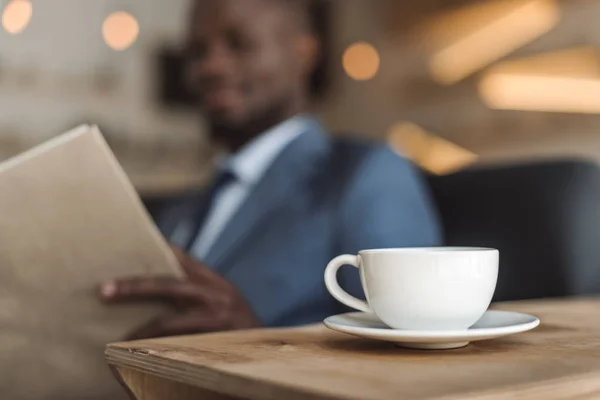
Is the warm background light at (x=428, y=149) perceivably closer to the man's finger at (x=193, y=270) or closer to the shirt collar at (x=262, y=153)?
the shirt collar at (x=262, y=153)

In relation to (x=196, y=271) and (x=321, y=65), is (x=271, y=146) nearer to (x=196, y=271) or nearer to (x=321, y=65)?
(x=196, y=271)

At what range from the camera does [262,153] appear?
4.24 ft

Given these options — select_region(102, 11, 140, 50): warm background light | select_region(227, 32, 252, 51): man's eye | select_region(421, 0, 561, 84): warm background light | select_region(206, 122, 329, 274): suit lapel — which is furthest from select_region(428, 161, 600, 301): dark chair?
select_region(102, 11, 140, 50): warm background light

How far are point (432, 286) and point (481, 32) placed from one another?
1.43m

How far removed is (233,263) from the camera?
1068 millimetres

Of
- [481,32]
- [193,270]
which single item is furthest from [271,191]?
[481,32]

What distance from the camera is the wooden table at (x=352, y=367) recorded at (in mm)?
389

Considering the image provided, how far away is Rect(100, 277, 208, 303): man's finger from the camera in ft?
2.31

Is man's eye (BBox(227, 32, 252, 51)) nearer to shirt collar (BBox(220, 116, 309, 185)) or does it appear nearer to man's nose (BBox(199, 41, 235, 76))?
man's nose (BBox(199, 41, 235, 76))

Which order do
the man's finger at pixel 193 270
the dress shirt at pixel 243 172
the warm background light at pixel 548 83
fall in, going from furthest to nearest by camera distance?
A: the warm background light at pixel 548 83
the dress shirt at pixel 243 172
the man's finger at pixel 193 270

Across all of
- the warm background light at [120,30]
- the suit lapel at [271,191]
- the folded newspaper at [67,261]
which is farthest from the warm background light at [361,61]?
the folded newspaper at [67,261]

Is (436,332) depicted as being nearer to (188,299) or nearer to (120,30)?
(188,299)

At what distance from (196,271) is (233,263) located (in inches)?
10.3

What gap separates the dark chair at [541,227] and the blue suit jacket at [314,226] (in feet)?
0.29
